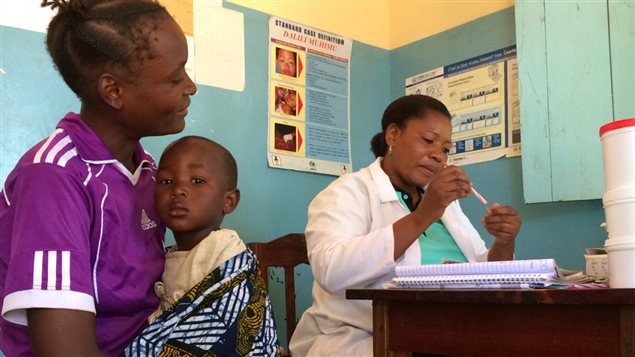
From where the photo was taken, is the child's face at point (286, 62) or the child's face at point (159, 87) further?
the child's face at point (286, 62)

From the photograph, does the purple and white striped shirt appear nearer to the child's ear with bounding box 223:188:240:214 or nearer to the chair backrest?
the child's ear with bounding box 223:188:240:214

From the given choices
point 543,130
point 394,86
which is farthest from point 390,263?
point 394,86

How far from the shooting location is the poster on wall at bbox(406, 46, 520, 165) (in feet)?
7.89

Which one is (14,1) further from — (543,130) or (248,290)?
(543,130)

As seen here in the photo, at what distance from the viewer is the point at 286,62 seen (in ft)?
8.27

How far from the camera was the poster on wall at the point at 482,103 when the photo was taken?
2406 millimetres

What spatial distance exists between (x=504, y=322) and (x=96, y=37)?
84 cm

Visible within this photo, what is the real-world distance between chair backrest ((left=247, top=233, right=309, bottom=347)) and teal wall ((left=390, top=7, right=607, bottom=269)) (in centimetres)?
88

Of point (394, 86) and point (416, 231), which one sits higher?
point (394, 86)

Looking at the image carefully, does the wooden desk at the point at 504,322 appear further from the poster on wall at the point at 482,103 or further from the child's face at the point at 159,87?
the poster on wall at the point at 482,103

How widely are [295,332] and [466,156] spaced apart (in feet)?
3.76

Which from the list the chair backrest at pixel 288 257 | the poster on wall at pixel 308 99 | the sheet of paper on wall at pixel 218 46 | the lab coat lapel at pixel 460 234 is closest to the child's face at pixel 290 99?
the poster on wall at pixel 308 99

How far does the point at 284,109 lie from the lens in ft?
8.17

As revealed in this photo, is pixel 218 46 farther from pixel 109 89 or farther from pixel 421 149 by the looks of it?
pixel 109 89
